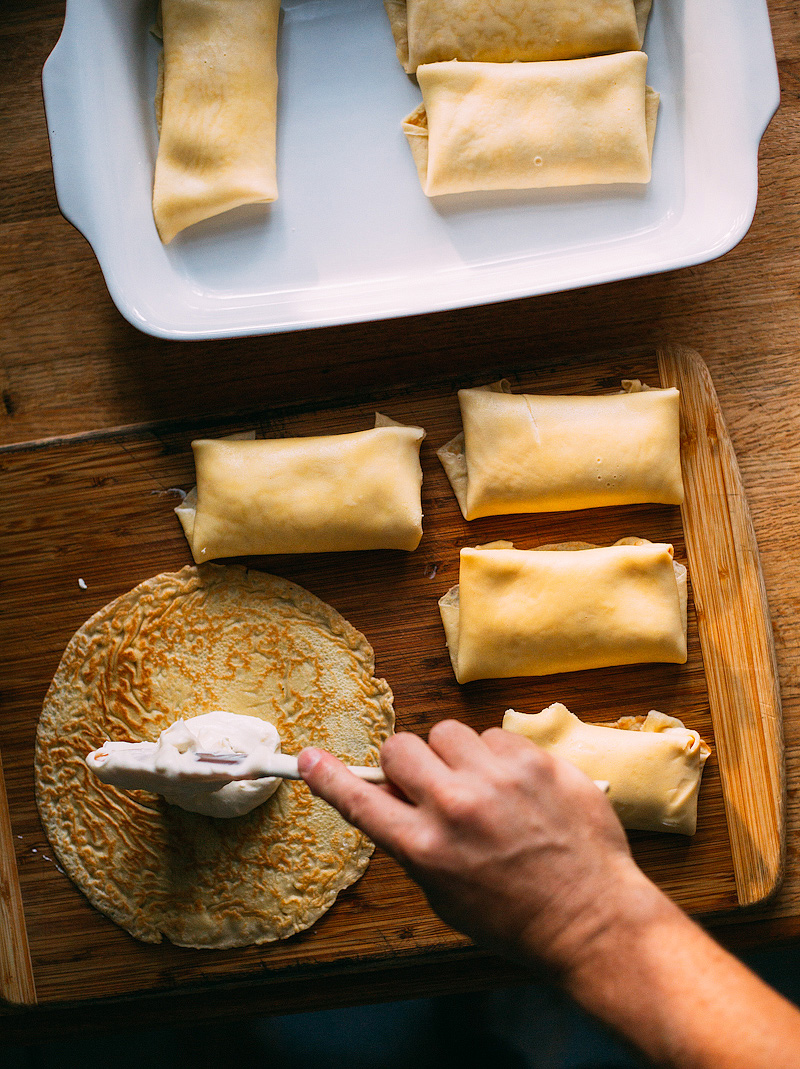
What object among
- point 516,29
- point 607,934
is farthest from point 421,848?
point 516,29

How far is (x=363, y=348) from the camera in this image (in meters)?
1.49

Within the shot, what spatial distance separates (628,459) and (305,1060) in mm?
1436

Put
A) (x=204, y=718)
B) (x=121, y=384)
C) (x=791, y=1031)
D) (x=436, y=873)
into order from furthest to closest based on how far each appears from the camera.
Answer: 1. (x=121, y=384)
2. (x=204, y=718)
3. (x=436, y=873)
4. (x=791, y=1031)

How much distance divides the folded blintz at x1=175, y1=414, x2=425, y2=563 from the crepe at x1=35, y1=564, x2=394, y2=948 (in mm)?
100

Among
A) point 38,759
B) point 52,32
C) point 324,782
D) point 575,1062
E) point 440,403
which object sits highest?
point 52,32

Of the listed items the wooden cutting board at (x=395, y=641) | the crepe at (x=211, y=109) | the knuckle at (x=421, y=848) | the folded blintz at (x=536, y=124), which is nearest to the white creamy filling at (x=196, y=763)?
the wooden cutting board at (x=395, y=641)

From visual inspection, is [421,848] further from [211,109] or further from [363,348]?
[211,109]

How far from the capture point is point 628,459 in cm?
140

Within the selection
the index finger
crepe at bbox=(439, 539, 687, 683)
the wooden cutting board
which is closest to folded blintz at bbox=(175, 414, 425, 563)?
the wooden cutting board

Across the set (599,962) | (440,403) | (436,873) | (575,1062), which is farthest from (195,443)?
(575,1062)

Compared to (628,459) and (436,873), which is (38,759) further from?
(628,459)

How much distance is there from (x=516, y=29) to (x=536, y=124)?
190 millimetres

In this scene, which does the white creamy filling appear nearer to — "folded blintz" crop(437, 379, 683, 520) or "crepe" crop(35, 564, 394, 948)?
"crepe" crop(35, 564, 394, 948)

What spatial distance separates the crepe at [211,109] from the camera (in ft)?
4.69
